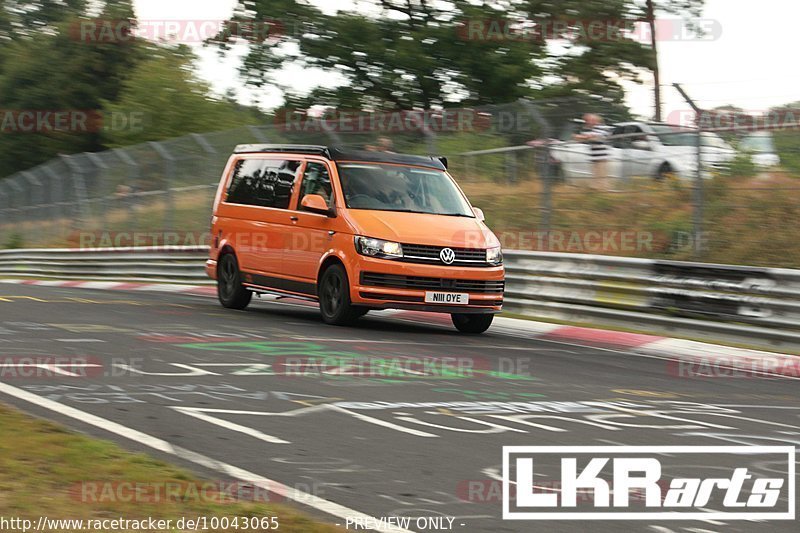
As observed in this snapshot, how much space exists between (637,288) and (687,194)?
4.14ft

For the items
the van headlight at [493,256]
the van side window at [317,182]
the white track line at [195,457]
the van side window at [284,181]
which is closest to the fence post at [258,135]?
the van side window at [284,181]

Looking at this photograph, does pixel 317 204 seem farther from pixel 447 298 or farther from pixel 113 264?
pixel 113 264

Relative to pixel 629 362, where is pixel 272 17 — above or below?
above

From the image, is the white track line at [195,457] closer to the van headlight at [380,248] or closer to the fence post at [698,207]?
the van headlight at [380,248]

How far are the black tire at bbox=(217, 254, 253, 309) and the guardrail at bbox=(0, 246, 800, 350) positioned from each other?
3585 millimetres

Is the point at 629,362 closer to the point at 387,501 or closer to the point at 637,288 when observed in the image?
the point at 637,288

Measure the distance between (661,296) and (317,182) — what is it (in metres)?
4.32

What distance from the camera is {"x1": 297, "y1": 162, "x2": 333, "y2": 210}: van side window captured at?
47.2ft

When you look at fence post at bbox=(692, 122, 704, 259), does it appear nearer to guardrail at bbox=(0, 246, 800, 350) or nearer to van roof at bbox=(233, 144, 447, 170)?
guardrail at bbox=(0, 246, 800, 350)

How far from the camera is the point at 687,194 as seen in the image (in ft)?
46.9

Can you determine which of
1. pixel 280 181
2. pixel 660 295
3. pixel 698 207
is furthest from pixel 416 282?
pixel 698 207

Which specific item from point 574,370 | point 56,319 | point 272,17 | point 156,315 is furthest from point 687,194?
point 272,17

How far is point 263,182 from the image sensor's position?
15875 millimetres

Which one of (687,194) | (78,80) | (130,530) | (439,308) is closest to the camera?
(130,530)
